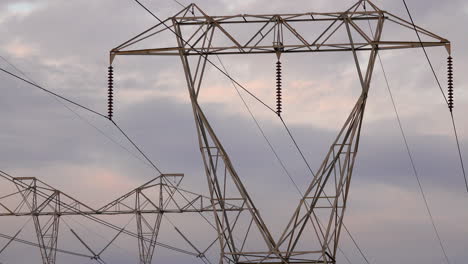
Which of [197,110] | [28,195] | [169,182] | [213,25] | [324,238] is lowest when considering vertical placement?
[324,238]

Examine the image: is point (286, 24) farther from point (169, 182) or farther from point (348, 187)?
point (169, 182)

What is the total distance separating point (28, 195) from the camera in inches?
2522

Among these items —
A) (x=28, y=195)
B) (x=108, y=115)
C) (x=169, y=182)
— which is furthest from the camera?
(x=169, y=182)

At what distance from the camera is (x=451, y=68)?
37.8 metres

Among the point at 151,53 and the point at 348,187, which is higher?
the point at 151,53

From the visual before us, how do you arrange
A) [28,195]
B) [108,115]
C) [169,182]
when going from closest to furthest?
[108,115] → [28,195] → [169,182]

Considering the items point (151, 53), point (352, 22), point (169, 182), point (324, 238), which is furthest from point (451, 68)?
point (169, 182)

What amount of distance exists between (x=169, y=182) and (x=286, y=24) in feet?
106

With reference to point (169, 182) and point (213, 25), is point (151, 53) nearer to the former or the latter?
point (213, 25)

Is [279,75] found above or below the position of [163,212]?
below

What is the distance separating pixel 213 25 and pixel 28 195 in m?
29.5

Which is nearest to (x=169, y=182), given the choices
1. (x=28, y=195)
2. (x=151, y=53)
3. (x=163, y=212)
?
(x=163, y=212)

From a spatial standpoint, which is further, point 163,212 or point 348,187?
point 163,212

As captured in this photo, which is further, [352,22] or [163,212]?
[163,212]
